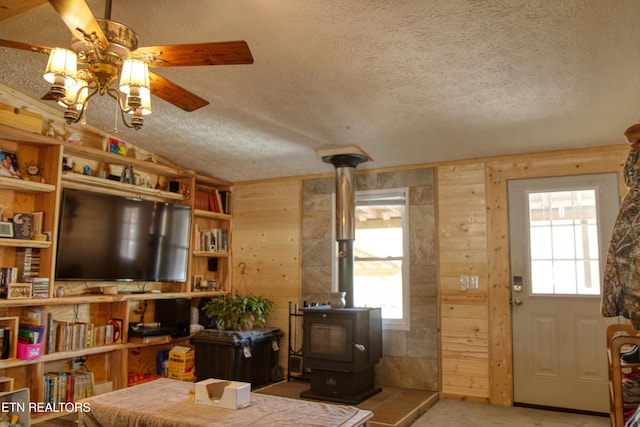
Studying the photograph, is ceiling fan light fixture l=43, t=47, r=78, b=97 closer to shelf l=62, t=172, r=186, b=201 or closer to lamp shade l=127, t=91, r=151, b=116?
lamp shade l=127, t=91, r=151, b=116

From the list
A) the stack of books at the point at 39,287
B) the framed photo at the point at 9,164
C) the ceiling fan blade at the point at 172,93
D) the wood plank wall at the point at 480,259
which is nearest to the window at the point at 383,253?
the wood plank wall at the point at 480,259

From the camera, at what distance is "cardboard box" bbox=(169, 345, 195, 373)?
16.0 feet

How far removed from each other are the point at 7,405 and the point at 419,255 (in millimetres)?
3646

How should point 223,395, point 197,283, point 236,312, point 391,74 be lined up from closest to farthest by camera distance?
point 223,395, point 391,74, point 236,312, point 197,283

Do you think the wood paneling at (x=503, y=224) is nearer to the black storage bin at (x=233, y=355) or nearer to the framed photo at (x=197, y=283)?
the black storage bin at (x=233, y=355)

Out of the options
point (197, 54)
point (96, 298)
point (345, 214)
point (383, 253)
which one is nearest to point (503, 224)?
point (383, 253)

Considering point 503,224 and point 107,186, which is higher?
point 107,186

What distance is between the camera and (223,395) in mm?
2584

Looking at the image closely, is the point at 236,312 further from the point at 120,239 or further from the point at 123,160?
the point at 123,160

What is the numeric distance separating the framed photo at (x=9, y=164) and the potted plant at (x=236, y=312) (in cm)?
223

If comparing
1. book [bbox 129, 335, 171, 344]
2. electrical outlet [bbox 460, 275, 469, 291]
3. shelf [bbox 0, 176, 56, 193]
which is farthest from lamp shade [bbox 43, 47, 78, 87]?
electrical outlet [bbox 460, 275, 469, 291]

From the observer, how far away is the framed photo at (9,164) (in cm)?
388

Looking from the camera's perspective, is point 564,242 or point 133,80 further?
point 564,242

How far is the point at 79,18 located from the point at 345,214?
10.5 ft
